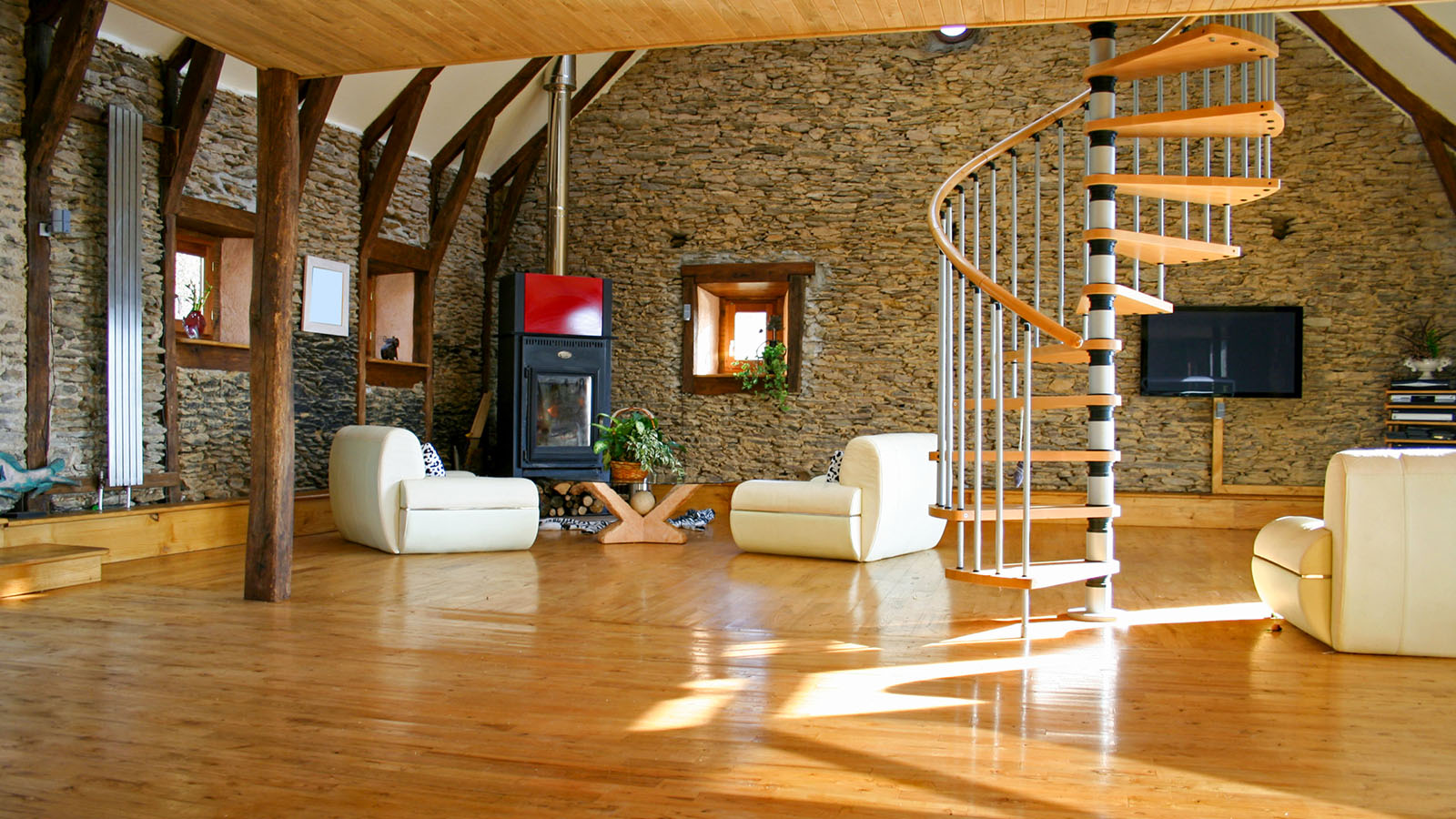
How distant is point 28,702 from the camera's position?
9.59 feet

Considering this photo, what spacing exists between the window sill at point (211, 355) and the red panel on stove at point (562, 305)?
82.6 inches

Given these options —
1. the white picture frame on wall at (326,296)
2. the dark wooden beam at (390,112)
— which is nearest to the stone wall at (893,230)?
the dark wooden beam at (390,112)

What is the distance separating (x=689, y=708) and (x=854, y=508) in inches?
126

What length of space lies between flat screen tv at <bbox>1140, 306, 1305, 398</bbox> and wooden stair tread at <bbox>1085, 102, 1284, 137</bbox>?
428 cm

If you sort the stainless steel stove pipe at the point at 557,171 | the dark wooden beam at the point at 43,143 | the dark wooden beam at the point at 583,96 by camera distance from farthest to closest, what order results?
1. the dark wooden beam at the point at 583,96
2. the stainless steel stove pipe at the point at 557,171
3. the dark wooden beam at the point at 43,143

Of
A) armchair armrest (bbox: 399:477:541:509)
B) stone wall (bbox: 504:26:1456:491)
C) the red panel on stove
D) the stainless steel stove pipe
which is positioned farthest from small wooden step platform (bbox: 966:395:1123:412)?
the stainless steel stove pipe

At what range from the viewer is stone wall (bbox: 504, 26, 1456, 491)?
8172mm

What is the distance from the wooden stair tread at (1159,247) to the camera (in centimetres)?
428

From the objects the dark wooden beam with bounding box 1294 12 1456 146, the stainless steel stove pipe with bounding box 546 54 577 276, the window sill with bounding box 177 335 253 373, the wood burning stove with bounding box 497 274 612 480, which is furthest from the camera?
the stainless steel stove pipe with bounding box 546 54 577 276

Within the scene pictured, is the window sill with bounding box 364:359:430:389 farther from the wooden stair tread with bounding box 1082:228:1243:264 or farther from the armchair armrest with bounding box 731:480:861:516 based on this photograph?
the wooden stair tread with bounding box 1082:228:1243:264

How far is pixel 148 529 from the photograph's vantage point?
5977 millimetres

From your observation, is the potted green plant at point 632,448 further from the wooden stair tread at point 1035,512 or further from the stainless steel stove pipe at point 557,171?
the wooden stair tread at point 1035,512

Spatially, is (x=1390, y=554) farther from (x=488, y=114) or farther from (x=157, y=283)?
(x=488, y=114)

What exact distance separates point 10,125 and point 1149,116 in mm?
5839
